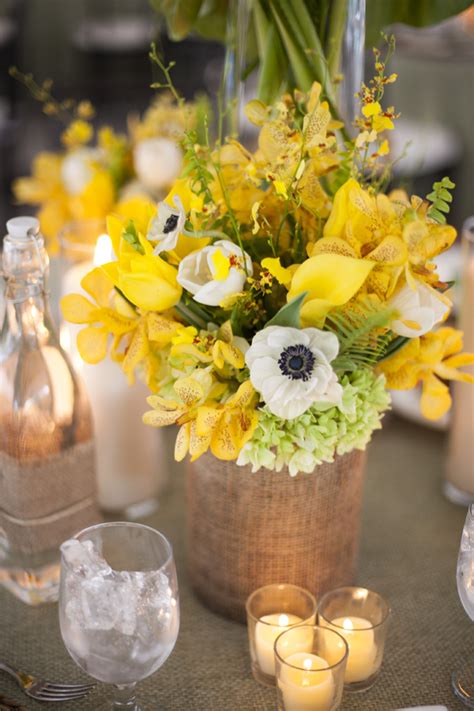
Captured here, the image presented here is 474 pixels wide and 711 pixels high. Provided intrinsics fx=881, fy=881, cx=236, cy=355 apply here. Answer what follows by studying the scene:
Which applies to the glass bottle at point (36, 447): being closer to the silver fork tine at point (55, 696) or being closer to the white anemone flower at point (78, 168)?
the silver fork tine at point (55, 696)

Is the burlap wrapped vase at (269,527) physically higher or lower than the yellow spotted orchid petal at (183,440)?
lower

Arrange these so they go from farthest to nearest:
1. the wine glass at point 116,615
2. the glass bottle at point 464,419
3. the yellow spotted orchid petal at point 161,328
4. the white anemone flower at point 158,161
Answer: the white anemone flower at point 158,161 → the glass bottle at point 464,419 → the yellow spotted orchid petal at point 161,328 → the wine glass at point 116,615

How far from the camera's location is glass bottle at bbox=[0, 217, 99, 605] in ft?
2.92

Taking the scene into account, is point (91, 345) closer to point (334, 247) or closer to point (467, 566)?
point (334, 247)

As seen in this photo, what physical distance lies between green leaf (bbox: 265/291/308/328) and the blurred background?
74.9 inches

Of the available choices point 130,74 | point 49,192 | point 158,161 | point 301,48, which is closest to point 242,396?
point 301,48

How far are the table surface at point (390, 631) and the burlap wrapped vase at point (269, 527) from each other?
5 centimetres

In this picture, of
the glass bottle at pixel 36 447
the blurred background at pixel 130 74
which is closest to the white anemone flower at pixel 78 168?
the glass bottle at pixel 36 447

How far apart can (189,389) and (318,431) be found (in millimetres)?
121

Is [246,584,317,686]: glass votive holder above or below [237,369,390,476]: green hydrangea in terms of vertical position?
below

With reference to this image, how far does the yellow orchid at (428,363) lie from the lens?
0.83 metres

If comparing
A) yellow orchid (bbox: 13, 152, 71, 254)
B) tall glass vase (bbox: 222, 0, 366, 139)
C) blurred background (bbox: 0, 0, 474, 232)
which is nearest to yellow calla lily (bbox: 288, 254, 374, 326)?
tall glass vase (bbox: 222, 0, 366, 139)

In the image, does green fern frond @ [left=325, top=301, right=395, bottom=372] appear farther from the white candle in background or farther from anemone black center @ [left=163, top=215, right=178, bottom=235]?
the white candle in background

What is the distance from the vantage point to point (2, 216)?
136 inches
